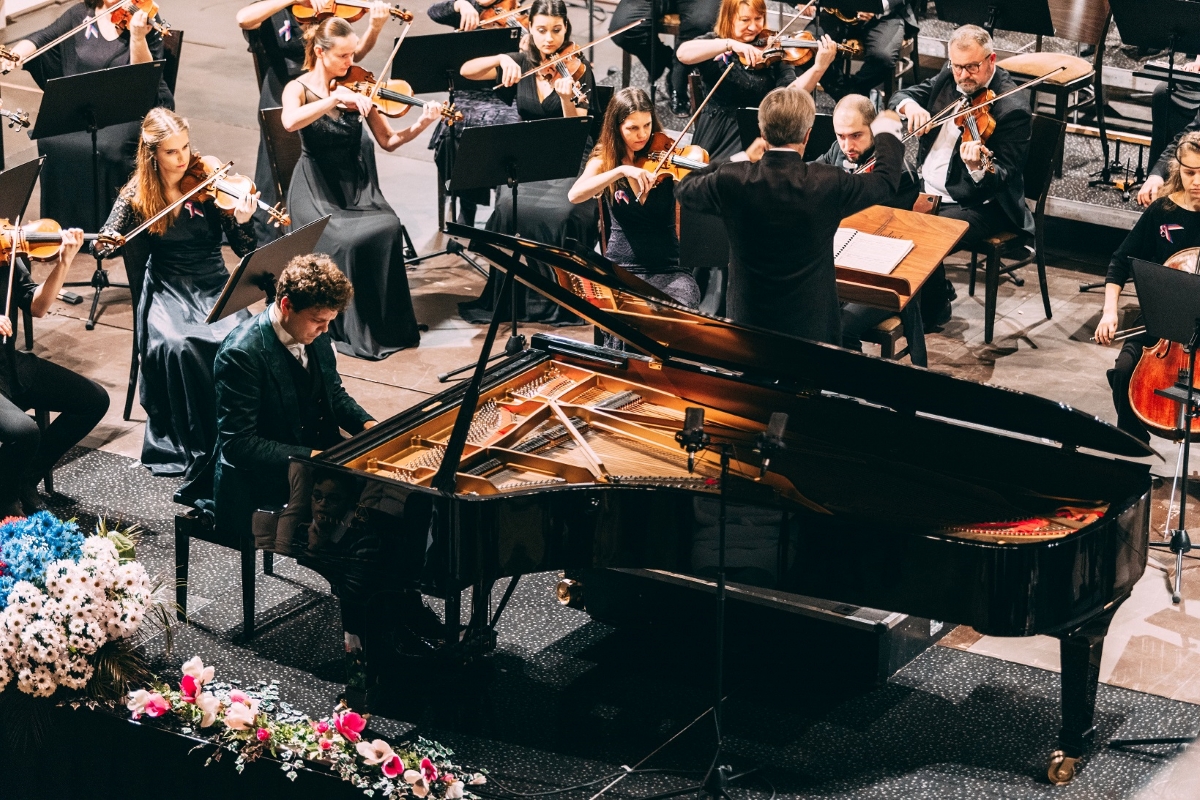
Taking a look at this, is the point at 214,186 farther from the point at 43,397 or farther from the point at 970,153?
the point at 970,153

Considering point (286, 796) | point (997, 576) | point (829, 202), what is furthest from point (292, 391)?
point (997, 576)

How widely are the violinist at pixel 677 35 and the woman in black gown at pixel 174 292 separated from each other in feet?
11.5

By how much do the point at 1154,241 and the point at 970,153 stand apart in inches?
37.8

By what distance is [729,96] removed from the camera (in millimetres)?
7434

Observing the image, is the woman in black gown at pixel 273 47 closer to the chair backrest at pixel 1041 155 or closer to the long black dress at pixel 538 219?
the long black dress at pixel 538 219

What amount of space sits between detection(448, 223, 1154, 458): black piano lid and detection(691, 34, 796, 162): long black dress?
3.06 metres

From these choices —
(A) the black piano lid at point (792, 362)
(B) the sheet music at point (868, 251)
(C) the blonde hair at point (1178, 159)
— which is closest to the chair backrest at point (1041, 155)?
(C) the blonde hair at point (1178, 159)

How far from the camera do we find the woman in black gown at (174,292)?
562cm

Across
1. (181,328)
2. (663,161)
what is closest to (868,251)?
(663,161)

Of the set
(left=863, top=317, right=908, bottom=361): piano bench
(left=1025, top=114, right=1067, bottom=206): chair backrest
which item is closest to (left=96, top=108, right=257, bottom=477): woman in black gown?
(left=863, top=317, right=908, bottom=361): piano bench

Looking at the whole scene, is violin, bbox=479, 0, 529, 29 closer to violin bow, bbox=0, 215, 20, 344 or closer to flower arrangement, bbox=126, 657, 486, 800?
violin bow, bbox=0, 215, 20, 344

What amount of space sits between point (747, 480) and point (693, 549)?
27cm

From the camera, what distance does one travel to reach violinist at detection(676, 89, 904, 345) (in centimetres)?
466

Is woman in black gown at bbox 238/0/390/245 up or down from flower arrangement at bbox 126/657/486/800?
up
